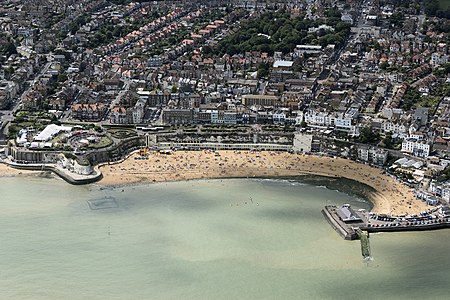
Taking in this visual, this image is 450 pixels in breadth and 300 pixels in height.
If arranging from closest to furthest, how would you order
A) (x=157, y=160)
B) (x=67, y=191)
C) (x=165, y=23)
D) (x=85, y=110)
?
(x=67, y=191)
(x=157, y=160)
(x=85, y=110)
(x=165, y=23)

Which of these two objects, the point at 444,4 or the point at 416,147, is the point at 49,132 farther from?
the point at 444,4

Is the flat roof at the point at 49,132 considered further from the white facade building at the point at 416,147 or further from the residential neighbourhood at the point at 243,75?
the white facade building at the point at 416,147

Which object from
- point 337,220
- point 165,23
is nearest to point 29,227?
point 337,220

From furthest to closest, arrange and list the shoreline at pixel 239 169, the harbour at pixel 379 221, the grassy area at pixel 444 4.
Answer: the grassy area at pixel 444 4, the shoreline at pixel 239 169, the harbour at pixel 379 221

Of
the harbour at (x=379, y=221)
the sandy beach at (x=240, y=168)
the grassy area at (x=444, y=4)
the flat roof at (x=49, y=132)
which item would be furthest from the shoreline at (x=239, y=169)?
the grassy area at (x=444, y=4)

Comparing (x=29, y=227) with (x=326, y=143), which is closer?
(x=29, y=227)

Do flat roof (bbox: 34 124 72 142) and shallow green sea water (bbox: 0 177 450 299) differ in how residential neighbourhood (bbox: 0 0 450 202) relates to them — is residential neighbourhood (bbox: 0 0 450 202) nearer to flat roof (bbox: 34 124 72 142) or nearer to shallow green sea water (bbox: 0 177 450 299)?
flat roof (bbox: 34 124 72 142)

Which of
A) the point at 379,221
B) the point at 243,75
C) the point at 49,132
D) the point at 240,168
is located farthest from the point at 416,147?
the point at 49,132

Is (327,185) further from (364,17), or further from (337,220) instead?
(364,17)
